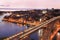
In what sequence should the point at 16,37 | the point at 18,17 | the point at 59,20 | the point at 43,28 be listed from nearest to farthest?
the point at 16,37 → the point at 43,28 → the point at 59,20 → the point at 18,17

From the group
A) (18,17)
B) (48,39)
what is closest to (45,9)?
(18,17)

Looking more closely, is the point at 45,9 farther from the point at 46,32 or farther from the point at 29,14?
the point at 46,32

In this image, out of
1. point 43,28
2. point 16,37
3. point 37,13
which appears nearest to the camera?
point 16,37

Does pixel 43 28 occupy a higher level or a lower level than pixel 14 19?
higher

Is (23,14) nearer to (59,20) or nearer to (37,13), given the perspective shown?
(37,13)

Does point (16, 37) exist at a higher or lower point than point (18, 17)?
higher

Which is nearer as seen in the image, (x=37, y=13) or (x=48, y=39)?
(x=48, y=39)

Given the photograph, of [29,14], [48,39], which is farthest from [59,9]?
[48,39]

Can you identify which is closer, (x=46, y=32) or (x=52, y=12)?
(x=46, y=32)

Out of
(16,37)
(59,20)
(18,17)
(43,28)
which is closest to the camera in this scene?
(16,37)
